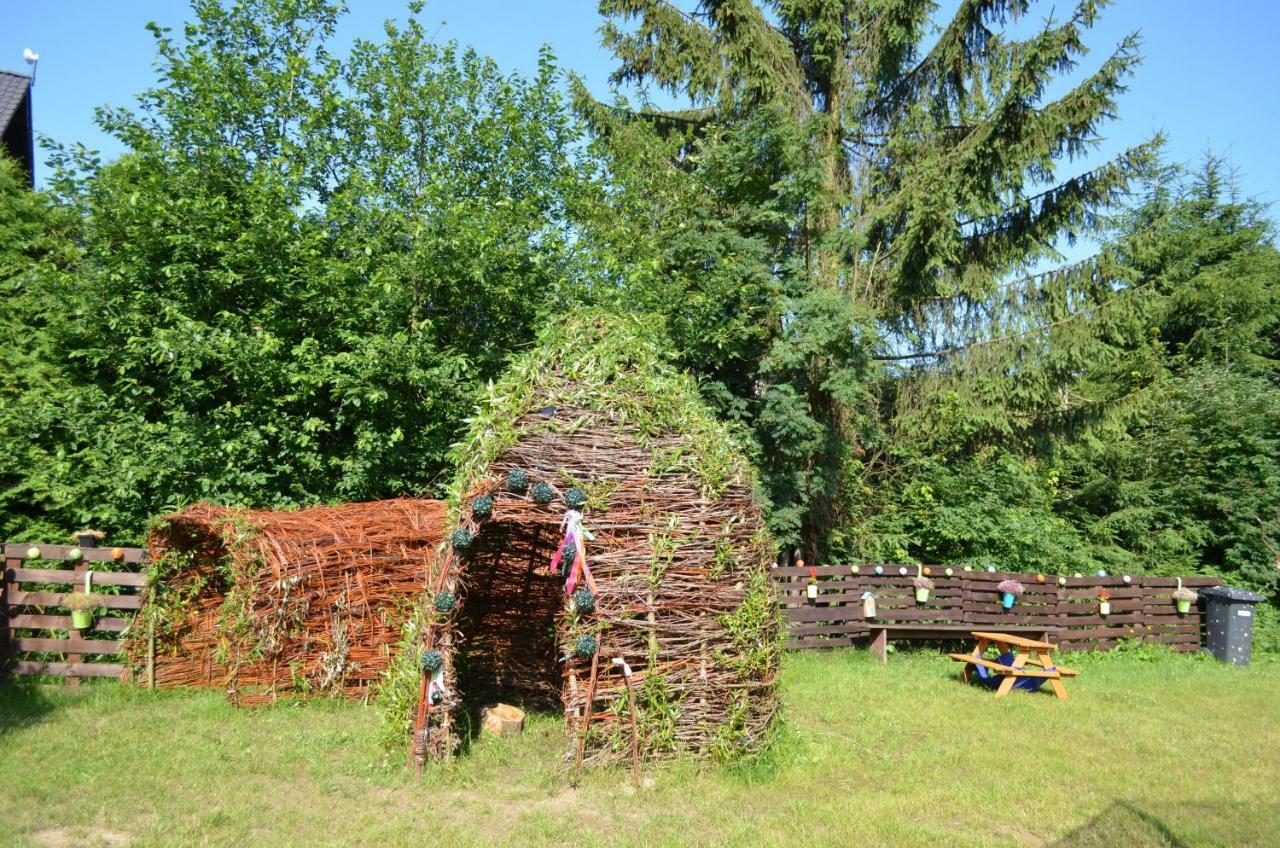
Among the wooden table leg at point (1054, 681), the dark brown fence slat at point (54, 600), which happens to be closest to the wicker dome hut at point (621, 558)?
→ the dark brown fence slat at point (54, 600)

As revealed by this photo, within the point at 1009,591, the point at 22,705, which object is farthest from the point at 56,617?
the point at 1009,591

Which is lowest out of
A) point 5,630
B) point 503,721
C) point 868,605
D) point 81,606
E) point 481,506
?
point 503,721

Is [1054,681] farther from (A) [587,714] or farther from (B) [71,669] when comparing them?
(B) [71,669]

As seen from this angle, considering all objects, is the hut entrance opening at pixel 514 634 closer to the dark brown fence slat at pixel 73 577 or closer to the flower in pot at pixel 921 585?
the dark brown fence slat at pixel 73 577

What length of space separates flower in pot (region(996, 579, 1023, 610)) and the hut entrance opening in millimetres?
6903

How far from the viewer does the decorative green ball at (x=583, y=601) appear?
552 cm

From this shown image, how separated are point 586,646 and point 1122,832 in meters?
3.57

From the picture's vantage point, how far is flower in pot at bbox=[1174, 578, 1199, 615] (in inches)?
497

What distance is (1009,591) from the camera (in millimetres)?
11750

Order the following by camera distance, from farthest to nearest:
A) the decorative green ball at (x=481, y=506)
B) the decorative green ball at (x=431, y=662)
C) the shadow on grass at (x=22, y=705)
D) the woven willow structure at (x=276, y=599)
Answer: the woven willow structure at (x=276, y=599), the shadow on grass at (x=22, y=705), the decorative green ball at (x=481, y=506), the decorative green ball at (x=431, y=662)

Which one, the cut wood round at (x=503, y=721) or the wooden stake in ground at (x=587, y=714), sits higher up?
the wooden stake in ground at (x=587, y=714)

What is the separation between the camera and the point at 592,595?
556cm

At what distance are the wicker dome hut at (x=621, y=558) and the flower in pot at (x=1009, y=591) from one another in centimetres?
693

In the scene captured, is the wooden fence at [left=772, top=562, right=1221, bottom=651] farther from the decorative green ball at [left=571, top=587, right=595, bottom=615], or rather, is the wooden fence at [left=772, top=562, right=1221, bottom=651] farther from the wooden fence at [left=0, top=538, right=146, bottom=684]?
the wooden fence at [left=0, top=538, right=146, bottom=684]
